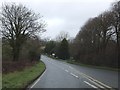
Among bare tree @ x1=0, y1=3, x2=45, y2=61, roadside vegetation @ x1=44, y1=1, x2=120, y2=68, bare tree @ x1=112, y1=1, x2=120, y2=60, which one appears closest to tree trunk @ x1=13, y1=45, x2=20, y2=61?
bare tree @ x1=0, y1=3, x2=45, y2=61

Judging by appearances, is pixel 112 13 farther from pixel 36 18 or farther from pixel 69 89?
pixel 69 89

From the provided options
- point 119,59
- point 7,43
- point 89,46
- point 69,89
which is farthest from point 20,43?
point 69,89

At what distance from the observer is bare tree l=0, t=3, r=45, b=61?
170 feet

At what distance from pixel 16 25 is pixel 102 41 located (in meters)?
24.1

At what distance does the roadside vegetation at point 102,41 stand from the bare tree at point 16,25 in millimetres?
14043

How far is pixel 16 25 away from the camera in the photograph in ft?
171

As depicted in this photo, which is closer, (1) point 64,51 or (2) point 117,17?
(2) point 117,17

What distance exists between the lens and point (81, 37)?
3233 inches

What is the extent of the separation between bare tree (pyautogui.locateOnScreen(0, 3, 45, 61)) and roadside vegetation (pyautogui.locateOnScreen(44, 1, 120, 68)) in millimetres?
14043

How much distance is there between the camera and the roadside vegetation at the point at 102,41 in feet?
187

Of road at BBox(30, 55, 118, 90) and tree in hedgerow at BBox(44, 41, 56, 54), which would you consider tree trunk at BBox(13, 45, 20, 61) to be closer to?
road at BBox(30, 55, 118, 90)

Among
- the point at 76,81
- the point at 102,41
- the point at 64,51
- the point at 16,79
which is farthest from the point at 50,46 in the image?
the point at 16,79

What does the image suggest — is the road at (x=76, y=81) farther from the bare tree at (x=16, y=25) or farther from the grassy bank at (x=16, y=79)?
the bare tree at (x=16, y=25)

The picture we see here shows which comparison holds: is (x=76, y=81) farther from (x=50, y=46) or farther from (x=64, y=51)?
→ (x=50, y=46)
